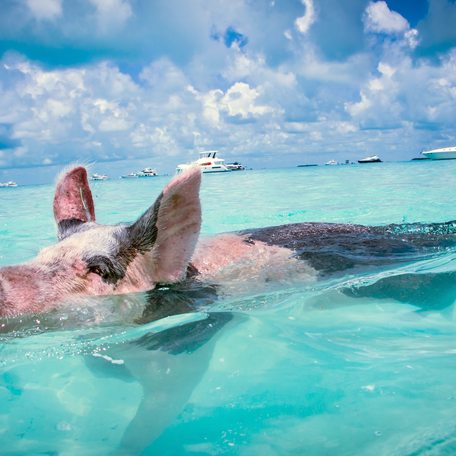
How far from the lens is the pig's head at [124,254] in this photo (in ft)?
12.4

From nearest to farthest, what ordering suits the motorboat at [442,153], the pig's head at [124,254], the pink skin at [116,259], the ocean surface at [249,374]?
the ocean surface at [249,374] < the pink skin at [116,259] < the pig's head at [124,254] < the motorboat at [442,153]

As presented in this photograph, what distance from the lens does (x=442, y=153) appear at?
3194 inches

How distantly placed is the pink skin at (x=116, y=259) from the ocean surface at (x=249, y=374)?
145 millimetres

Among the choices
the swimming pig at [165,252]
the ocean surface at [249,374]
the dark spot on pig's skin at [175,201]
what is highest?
the dark spot on pig's skin at [175,201]

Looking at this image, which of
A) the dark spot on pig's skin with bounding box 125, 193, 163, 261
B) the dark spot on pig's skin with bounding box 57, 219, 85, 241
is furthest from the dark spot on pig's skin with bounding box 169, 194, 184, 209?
the dark spot on pig's skin with bounding box 57, 219, 85, 241

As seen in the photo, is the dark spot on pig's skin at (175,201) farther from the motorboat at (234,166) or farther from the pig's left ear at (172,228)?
the motorboat at (234,166)

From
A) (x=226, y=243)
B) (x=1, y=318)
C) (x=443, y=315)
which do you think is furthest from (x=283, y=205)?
(x=1, y=318)

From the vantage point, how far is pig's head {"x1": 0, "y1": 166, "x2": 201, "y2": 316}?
3.78m

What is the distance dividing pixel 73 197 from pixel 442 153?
84074 millimetres

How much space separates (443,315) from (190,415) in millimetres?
2348

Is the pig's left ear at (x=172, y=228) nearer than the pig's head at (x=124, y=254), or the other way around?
the pig's head at (x=124, y=254)

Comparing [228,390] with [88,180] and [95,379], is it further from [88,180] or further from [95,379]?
[88,180]

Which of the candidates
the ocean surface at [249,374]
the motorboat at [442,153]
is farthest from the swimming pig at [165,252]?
the motorboat at [442,153]

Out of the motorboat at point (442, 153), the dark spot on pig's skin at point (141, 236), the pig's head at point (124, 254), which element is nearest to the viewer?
the pig's head at point (124, 254)
